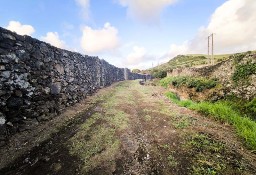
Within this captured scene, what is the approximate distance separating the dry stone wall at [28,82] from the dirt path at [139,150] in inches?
45.3

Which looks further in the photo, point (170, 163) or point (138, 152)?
point (138, 152)

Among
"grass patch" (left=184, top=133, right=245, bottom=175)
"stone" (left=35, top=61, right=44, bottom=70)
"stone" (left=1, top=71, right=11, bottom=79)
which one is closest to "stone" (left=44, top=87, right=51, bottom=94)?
"stone" (left=35, top=61, right=44, bottom=70)

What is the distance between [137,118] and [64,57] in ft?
16.2

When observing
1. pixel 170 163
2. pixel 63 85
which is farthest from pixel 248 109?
pixel 63 85

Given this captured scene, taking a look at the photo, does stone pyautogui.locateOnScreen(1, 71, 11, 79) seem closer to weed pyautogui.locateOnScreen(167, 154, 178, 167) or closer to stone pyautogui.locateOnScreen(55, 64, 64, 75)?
stone pyautogui.locateOnScreen(55, 64, 64, 75)

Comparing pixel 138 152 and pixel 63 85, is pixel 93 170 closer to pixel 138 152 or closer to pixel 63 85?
pixel 138 152

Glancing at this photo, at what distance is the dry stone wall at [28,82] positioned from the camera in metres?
5.73

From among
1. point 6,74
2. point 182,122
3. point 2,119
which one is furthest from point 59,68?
point 182,122

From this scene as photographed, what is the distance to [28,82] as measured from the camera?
21.7 feet

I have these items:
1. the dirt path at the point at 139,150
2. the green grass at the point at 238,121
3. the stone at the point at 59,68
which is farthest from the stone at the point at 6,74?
the green grass at the point at 238,121

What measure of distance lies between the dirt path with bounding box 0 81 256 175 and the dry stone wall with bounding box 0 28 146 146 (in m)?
1.15

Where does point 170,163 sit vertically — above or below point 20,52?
below

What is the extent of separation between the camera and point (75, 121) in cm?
750

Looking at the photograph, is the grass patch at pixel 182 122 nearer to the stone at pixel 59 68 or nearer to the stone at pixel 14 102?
the stone at pixel 14 102
